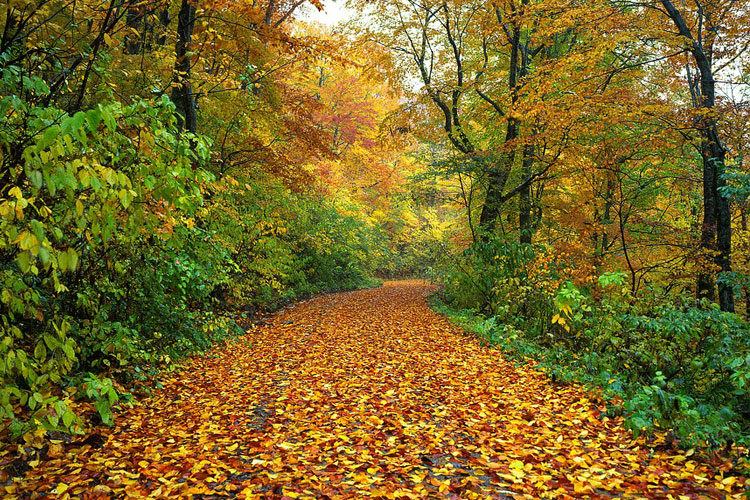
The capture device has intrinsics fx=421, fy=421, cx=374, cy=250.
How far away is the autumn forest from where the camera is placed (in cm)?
266

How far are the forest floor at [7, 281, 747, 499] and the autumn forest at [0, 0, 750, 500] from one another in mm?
25

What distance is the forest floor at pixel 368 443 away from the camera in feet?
8.77

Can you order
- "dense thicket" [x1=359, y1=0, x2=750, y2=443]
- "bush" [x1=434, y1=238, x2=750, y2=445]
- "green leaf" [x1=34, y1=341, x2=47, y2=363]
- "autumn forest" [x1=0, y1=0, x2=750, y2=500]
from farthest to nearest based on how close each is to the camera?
"dense thicket" [x1=359, y1=0, x2=750, y2=443]
"bush" [x1=434, y1=238, x2=750, y2=445]
"autumn forest" [x1=0, y1=0, x2=750, y2=500]
"green leaf" [x1=34, y1=341, x2=47, y2=363]

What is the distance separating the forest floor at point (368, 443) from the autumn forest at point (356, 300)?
25 mm

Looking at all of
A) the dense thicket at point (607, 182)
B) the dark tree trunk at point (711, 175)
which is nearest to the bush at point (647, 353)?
the dense thicket at point (607, 182)

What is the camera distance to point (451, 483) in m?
2.76

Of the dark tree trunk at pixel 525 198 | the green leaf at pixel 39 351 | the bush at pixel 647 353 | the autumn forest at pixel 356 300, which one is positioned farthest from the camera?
the dark tree trunk at pixel 525 198

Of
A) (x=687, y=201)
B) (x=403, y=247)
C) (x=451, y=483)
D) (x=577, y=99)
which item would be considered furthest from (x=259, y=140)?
(x=403, y=247)

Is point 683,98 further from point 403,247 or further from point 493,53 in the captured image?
point 403,247

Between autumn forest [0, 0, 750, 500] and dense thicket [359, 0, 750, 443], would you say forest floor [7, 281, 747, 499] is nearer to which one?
autumn forest [0, 0, 750, 500]

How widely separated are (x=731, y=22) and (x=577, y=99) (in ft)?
8.25

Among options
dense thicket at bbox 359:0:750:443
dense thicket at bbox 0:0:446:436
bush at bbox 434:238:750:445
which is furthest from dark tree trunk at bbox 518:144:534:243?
dense thicket at bbox 0:0:446:436

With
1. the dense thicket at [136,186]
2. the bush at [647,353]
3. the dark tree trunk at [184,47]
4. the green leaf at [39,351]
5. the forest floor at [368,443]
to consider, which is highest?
the dark tree trunk at [184,47]

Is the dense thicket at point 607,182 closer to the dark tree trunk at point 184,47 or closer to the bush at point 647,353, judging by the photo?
the bush at point 647,353
